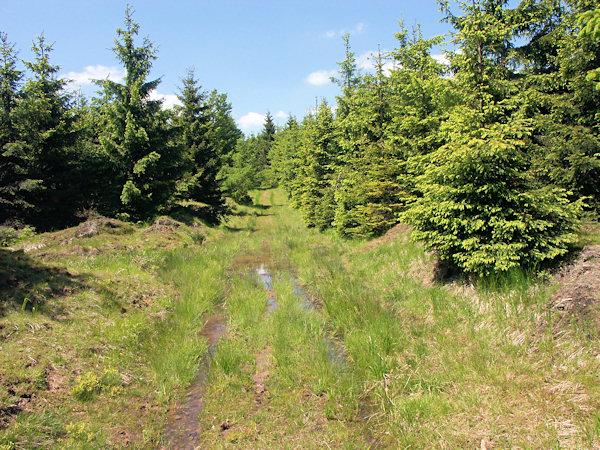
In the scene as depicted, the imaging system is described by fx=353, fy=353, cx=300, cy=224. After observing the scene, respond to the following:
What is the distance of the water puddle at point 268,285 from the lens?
1033 cm

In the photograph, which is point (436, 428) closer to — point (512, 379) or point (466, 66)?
point (512, 379)

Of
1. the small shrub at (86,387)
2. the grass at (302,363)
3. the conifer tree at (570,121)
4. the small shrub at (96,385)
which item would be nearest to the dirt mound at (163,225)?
the grass at (302,363)

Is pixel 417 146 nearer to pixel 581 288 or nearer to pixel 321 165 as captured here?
pixel 581 288

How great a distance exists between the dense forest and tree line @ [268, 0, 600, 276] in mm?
48

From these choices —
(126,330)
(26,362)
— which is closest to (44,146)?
(126,330)

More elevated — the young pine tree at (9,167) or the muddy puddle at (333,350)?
the young pine tree at (9,167)

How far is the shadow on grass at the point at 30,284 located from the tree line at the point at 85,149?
8606 millimetres

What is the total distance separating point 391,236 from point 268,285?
5421 millimetres

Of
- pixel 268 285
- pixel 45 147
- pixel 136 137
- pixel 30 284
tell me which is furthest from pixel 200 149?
pixel 30 284

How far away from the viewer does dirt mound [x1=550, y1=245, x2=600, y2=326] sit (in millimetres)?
5691

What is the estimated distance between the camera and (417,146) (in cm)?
1320

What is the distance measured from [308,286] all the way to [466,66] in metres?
7.83

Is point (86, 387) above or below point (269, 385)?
above

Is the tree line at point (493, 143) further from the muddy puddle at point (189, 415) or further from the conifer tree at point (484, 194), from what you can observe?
the muddy puddle at point (189, 415)
